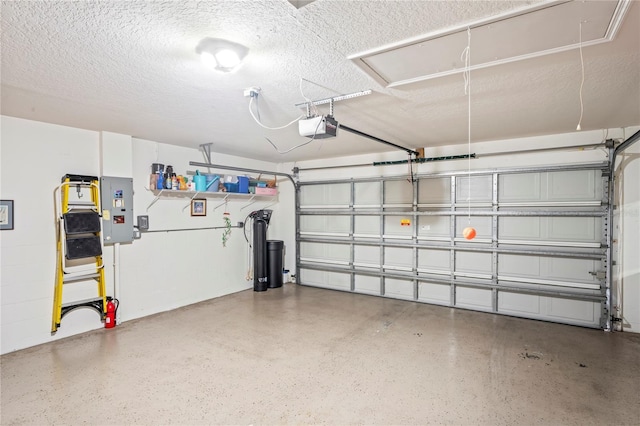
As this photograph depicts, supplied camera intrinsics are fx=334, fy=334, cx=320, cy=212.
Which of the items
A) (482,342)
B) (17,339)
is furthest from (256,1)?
(17,339)

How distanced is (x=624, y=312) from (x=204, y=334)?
16.1ft

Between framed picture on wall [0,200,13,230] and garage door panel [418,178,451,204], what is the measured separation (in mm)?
5030

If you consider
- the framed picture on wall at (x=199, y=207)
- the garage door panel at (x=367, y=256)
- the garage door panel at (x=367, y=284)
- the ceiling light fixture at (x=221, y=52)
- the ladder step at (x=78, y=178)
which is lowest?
the garage door panel at (x=367, y=284)

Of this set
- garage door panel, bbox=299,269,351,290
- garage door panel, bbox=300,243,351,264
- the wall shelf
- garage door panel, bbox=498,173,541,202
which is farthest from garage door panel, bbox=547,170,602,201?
the wall shelf

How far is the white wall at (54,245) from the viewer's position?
338cm

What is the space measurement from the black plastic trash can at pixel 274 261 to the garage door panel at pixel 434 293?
8.19 ft

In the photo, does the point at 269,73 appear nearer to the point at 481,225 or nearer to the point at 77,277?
the point at 77,277

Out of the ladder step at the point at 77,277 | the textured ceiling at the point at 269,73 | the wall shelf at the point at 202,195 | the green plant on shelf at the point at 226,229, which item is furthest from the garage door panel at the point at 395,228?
the ladder step at the point at 77,277

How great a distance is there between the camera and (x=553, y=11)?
154 cm

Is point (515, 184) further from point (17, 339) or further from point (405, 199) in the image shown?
point (17, 339)

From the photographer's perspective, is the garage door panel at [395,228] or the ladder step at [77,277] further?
the garage door panel at [395,228]

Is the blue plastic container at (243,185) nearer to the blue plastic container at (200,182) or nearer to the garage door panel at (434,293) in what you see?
the blue plastic container at (200,182)

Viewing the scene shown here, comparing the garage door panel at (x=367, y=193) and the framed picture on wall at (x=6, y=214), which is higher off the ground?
the garage door panel at (x=367, y=193)

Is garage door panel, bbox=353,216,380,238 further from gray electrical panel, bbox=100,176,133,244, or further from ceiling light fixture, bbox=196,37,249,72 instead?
ceiling light fixture, bbox=196,37,249,72
